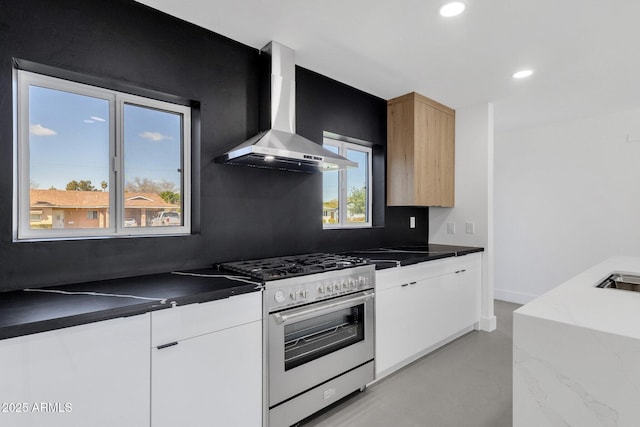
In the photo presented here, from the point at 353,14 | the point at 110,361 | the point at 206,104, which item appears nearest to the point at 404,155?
the point at 353,14

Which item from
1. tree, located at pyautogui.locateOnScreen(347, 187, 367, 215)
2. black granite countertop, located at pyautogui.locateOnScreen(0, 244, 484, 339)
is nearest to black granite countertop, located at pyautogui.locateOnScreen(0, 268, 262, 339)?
black granite countertop, located at pyautogui.locateOnScreen(0, 244, 484, 339)

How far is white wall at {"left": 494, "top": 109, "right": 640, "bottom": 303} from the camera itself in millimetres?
3654

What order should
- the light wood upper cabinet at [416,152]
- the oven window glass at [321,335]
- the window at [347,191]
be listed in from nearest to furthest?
1. the oven window glass at [321,335]
2. the window at [347,191]
3. the light wood upper cabinet at [416,152]

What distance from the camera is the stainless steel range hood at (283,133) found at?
2.07m

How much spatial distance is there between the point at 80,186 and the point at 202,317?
3.48ft

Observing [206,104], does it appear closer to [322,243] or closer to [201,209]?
[201,209]

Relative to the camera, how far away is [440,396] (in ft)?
7.22

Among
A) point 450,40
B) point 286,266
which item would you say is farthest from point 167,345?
point 450,40

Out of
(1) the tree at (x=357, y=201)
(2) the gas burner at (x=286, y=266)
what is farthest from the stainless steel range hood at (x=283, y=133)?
(1) the tree at (x=357, y=201)

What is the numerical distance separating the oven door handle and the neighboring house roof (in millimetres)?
Result: 1086

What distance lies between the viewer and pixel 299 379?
1.84 metres

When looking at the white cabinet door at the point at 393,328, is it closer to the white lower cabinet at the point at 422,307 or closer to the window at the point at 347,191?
the white lower cabinet at the point at 422,307

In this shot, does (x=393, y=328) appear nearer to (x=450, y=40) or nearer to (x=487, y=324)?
(x=487, y=324)

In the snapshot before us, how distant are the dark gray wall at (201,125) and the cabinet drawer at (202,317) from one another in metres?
0.61
